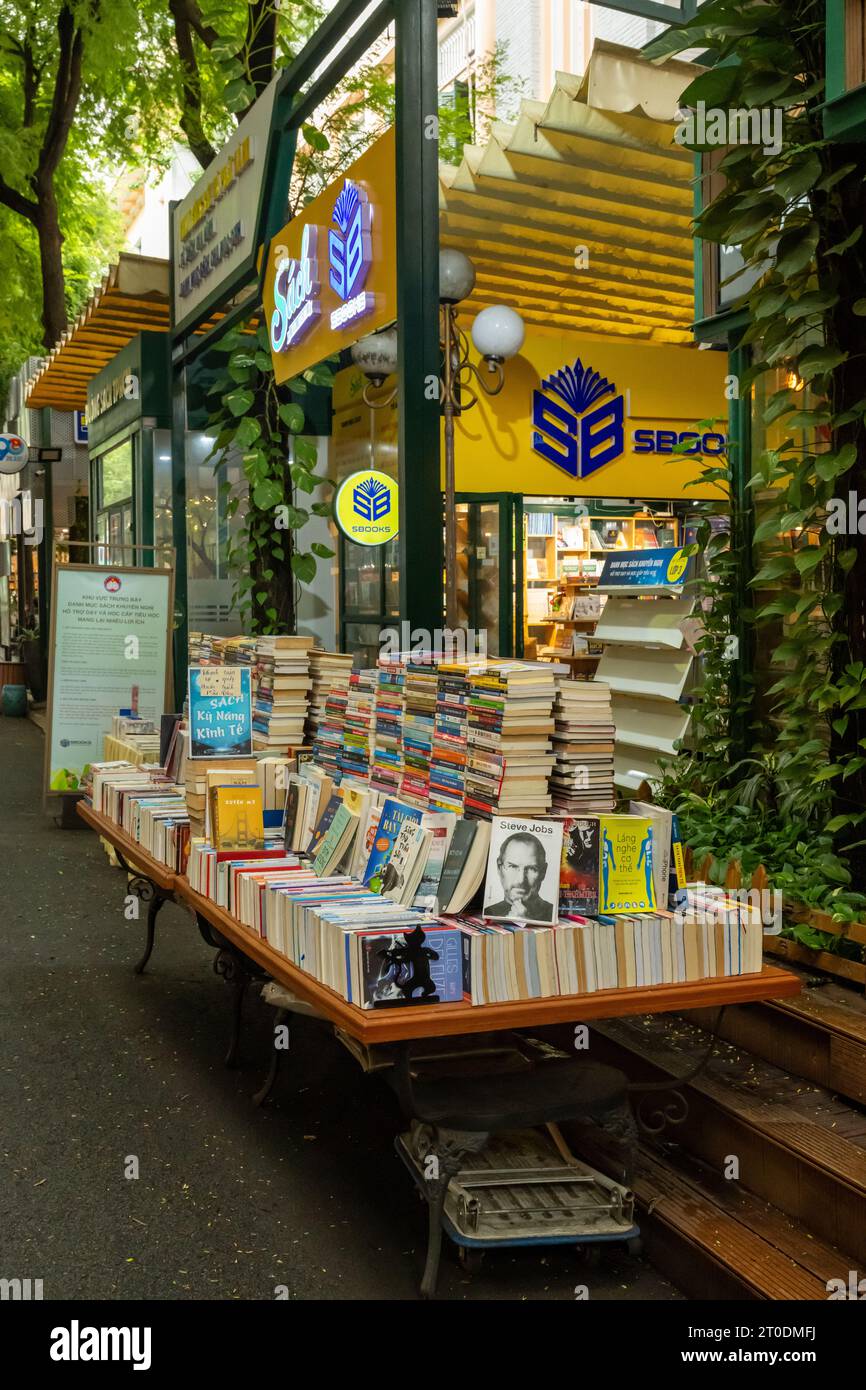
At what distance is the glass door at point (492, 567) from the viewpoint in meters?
11.1

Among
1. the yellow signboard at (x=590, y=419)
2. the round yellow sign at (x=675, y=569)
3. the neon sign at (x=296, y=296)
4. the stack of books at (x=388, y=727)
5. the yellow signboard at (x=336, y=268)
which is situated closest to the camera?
the stack of books at (x=388, y=727)

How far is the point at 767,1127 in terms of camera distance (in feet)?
10.5

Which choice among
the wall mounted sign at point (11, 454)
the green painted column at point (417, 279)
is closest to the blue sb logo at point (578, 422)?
the green painted column at point (417, 279)

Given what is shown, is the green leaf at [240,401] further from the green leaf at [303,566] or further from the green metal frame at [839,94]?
the green metal frame at [839,94]

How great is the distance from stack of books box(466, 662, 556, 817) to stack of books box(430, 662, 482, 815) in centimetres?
10

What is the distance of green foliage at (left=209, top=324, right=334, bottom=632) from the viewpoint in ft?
26.0

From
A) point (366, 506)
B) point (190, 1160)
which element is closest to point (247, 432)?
point (366, 506)

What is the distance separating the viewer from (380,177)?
4965 millimetres

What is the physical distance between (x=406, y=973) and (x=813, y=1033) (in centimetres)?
124

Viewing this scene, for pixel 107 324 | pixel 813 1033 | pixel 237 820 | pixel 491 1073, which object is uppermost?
pixel 107 324

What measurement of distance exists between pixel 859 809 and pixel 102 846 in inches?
241

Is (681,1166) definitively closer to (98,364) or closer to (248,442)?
(248,442)

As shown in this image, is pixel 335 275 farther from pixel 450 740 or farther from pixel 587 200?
pixel 587 200

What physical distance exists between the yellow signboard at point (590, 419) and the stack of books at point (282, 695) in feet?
18.1
